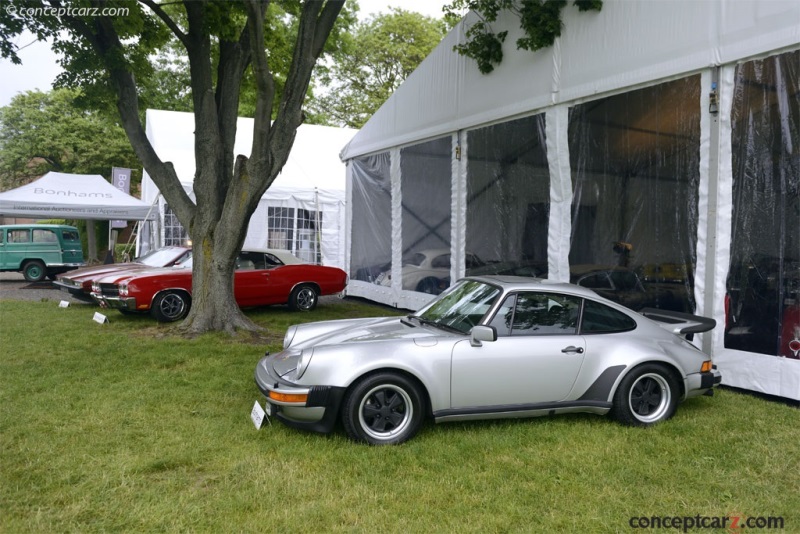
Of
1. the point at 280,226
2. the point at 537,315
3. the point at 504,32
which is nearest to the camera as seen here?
the point at 537,315

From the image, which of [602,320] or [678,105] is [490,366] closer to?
[602,320]

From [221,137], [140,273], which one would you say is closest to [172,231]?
[140,273]

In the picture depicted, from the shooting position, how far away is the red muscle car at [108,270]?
428 inches

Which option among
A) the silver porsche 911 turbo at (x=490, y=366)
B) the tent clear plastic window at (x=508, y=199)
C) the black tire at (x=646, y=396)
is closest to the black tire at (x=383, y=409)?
the silver porsche 911 turbo at (x=490, y=366)

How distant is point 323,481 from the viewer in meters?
3.64

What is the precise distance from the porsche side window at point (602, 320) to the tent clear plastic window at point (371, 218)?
25.0 feet

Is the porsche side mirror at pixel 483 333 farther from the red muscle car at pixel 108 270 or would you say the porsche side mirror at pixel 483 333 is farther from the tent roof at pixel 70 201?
the tent roof at pixel 70 201

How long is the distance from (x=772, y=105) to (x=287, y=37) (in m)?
10.1

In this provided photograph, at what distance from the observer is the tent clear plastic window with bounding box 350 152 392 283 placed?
41.2 feet

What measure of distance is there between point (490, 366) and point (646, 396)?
1.46 meters

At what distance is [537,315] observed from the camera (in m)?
4.78

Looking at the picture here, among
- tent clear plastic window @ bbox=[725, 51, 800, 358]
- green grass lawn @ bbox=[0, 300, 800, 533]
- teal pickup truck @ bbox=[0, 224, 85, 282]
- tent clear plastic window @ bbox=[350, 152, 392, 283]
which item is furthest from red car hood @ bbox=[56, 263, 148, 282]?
tent clear plastic window @ bbox=[725, 51, 800, 358]

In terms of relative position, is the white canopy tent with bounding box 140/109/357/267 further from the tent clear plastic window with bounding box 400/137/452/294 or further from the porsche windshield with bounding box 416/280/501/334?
the porsche windshield with bounding box 416/280/501/334

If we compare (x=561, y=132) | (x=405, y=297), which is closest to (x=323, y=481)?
(x=561, y=132)
